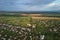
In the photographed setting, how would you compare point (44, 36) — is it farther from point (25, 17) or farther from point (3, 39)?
point (3, 39)

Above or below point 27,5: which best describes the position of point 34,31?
below

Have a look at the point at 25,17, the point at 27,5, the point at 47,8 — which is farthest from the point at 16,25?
the point at 47,8

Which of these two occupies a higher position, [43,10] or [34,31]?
[43,10]

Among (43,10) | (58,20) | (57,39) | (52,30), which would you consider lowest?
(57,39)

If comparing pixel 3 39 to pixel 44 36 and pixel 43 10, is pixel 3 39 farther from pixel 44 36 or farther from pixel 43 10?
pixel 43 10

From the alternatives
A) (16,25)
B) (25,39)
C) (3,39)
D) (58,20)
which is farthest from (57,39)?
(3,39)
